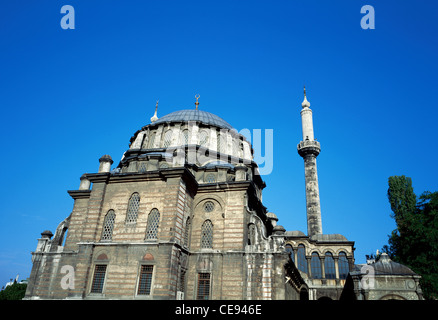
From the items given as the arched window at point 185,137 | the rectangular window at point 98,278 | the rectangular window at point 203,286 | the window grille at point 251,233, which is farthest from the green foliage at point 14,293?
the window grille at point 251,233

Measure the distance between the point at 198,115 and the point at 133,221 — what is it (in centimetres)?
1193

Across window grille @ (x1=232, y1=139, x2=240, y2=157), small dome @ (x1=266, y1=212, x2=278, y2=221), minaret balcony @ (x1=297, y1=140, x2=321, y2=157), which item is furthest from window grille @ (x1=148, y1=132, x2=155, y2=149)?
minaret balcony @ (x1=297, y1=140, x2=321, y2=157)

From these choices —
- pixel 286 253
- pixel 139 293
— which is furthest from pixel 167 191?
pixel 286 253

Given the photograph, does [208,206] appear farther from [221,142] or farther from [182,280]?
[221,142]

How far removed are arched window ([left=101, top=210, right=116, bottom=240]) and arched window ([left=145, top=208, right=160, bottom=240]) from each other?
2.35 metres

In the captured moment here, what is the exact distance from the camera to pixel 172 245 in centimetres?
1627

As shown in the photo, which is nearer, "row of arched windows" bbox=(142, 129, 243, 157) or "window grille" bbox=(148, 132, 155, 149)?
"row of arched windows" bbox=(142, 129, 243, 157)

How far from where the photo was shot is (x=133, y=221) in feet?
59.4

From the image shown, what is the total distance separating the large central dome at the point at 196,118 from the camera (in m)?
26.1

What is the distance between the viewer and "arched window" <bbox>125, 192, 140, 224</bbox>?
18.2 m

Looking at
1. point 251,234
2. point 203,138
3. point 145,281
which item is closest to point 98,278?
point 145,281

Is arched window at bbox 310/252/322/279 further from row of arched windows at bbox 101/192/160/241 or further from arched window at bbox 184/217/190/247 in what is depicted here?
row of arched windows at bbox 101/192/160/241

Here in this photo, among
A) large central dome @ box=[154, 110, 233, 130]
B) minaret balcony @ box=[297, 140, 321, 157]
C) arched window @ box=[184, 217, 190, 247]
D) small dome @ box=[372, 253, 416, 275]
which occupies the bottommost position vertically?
small dome @ box=[372, 253, 416, 275]
